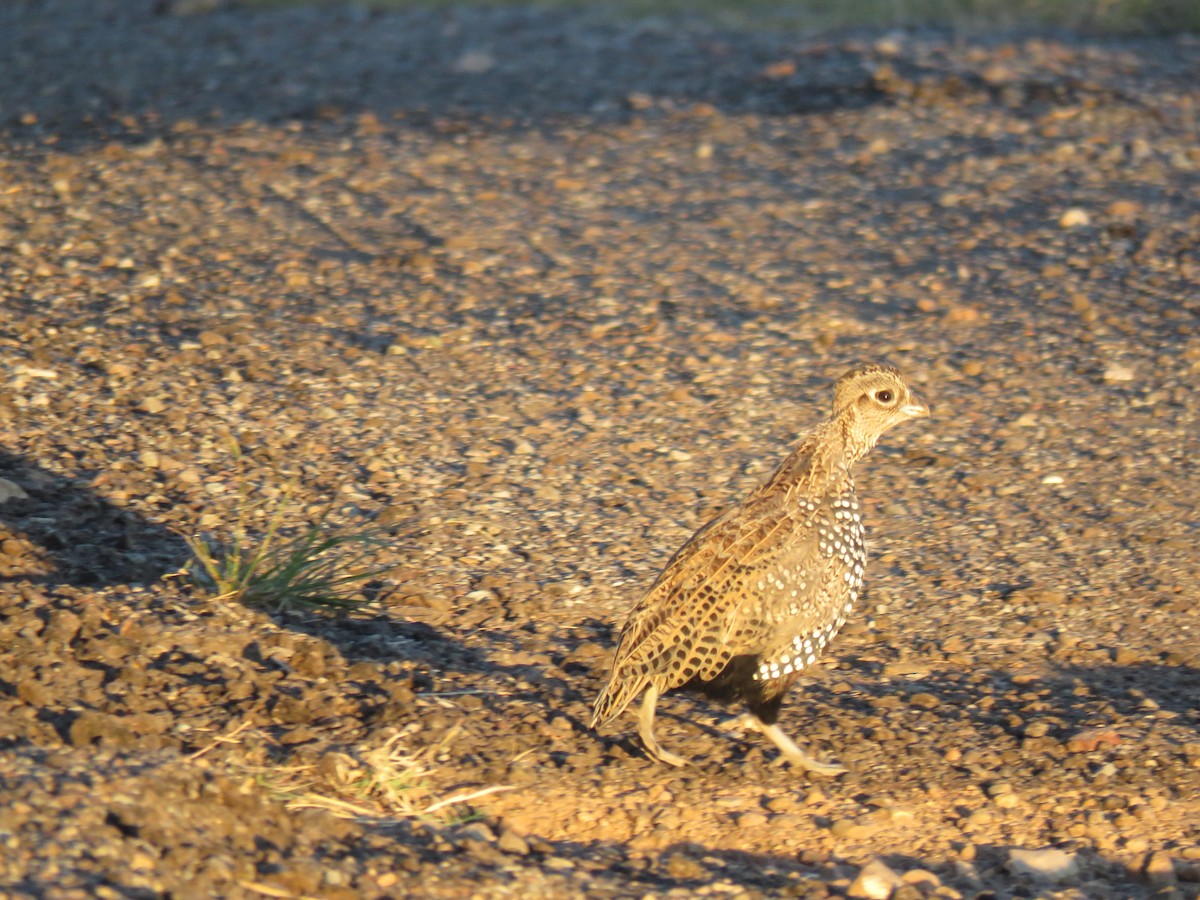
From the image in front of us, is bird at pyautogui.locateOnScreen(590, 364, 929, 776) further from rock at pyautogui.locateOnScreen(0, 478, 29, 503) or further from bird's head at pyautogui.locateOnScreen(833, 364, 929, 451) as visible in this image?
rock at pyautogui.locateOnScreen(0, 478, 29, 503)

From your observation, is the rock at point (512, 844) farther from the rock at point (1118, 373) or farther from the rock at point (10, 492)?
the rock at point (1118, 373)

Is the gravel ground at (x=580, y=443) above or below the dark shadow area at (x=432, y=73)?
below

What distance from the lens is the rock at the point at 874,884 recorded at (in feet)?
13.3

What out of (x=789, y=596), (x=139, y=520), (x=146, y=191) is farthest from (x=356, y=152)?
(x=789, y=596)

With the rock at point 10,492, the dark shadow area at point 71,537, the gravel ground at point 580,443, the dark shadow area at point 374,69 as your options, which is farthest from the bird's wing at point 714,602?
the dark shadow area at point 374,69

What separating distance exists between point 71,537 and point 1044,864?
3.23 metres

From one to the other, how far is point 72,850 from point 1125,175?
24.7ft

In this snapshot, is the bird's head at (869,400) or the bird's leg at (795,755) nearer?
the bird's leg at (795,755)

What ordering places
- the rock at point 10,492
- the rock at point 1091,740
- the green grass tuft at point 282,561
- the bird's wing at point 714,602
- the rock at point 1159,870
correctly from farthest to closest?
the rock at point 10,492, the green grass tuft at point 282,561, the rock at point 1091,740, the bird's wing at point 714,602, the rock at point 1159,870

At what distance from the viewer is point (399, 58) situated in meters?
12.1

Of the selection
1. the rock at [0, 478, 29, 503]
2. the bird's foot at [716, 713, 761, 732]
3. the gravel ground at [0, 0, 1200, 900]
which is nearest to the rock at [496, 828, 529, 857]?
the gravel ground at [0, 0, 1200, 900]

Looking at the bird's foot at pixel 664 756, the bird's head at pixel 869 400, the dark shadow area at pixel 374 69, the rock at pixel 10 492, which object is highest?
the dark shadow area at pixel 374 69

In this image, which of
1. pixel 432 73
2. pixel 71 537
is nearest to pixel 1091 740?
pixel 71 537

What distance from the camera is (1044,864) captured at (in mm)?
4277
